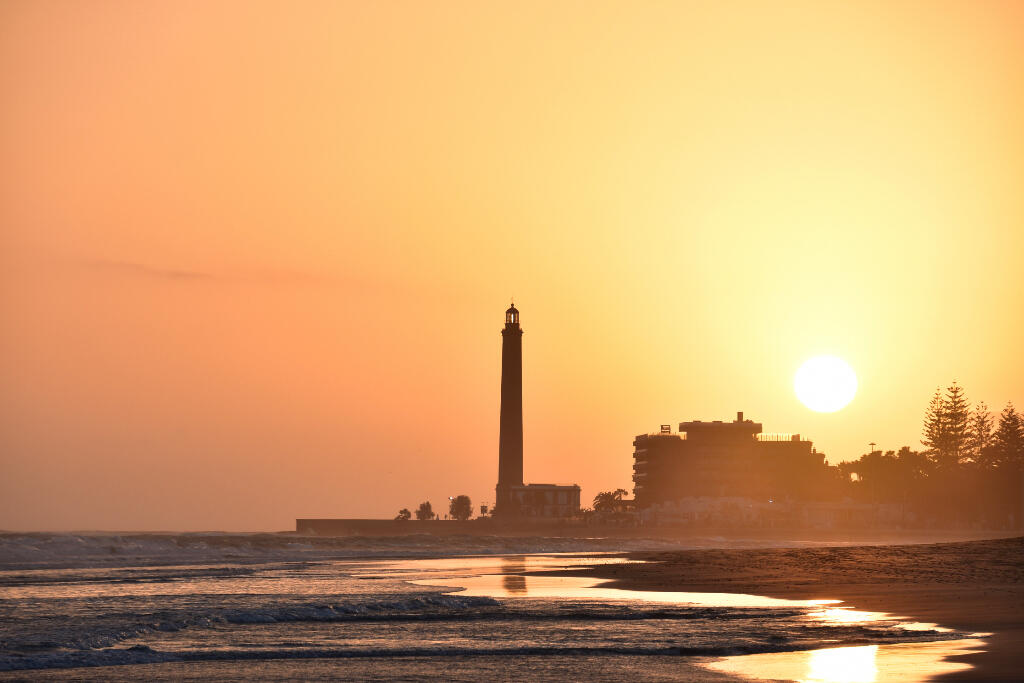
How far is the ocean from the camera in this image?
1677cm

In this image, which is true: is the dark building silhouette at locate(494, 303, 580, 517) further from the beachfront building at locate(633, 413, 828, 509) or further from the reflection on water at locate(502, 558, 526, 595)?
the reflection on water at locate(502, 558, 526, 595)

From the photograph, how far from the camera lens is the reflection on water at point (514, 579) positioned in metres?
34.5

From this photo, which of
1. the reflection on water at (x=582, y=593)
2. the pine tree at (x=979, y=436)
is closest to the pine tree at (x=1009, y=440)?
the pine tree at (x=979, y=436)

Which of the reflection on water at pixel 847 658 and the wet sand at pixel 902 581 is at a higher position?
the wet sand at pixel 902 581

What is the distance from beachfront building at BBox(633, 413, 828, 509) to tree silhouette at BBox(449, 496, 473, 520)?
98.7 feet

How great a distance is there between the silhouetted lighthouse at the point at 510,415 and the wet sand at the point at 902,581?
81.4 meters

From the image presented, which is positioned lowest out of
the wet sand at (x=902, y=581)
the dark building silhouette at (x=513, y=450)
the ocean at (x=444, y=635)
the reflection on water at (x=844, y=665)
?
the ocean at (x=444, y=635)

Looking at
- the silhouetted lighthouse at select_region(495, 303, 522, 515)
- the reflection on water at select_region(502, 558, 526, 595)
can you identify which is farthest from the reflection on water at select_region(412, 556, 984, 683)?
the silhouetted lighthouse at select_region(495, 303, 522, 515)

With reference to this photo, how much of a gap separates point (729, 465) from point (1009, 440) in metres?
46.2

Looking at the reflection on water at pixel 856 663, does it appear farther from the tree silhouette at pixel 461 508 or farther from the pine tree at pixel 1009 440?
the tree silhouette at pixel 461 508

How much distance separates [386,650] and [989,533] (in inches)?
4258

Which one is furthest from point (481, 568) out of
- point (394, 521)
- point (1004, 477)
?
point (394, 521)

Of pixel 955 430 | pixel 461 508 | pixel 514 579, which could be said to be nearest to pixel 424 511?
pixel 461 508

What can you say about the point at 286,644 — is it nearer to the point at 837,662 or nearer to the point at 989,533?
the point at 837,662
